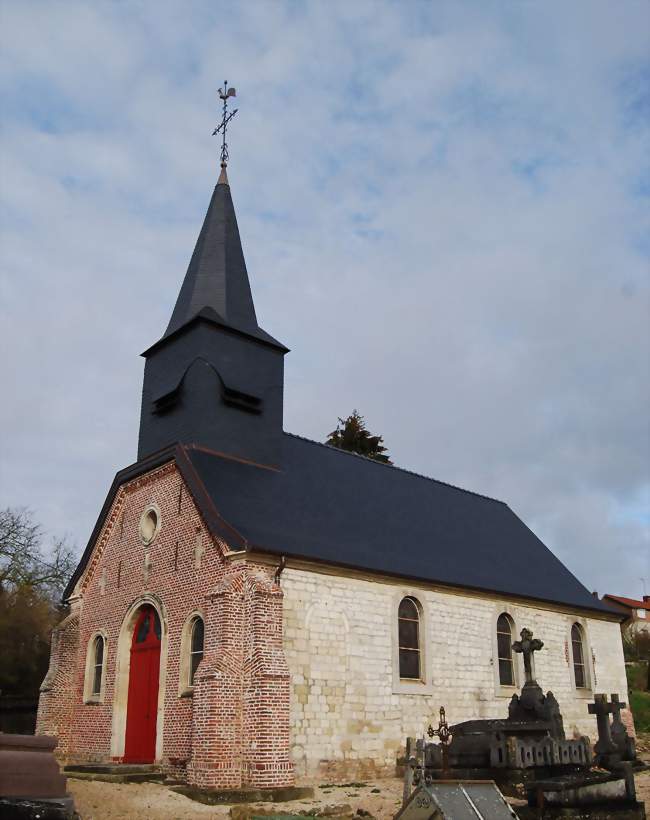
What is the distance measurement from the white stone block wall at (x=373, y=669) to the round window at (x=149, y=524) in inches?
149

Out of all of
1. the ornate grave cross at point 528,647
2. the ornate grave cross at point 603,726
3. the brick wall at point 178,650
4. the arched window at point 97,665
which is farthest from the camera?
the arched window at point 97,665

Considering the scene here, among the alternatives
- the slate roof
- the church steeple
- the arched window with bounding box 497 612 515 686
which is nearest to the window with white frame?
the church steeple

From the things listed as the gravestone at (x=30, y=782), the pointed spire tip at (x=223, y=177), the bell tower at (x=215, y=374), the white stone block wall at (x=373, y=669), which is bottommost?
the gravestone at (x=30, y=782)

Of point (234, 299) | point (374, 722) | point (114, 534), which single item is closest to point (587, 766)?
point (374, 722)

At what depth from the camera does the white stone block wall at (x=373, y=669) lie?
48.9ft

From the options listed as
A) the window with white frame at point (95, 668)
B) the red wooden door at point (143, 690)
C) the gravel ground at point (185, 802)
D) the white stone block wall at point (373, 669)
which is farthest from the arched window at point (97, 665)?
the white stone block wall at point (373, 669)

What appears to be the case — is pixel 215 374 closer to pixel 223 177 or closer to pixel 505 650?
pixel 223 177

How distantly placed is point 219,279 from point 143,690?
31.7 ft

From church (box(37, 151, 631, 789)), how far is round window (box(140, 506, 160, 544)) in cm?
4

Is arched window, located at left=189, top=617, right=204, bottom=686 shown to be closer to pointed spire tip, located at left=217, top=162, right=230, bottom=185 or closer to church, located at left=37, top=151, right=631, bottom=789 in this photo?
church, located at left=37, top=151, right=631, bottom=789

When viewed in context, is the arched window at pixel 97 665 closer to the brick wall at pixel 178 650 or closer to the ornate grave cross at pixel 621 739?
the brick wall at pixel 178 650

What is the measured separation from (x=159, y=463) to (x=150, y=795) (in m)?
6.98

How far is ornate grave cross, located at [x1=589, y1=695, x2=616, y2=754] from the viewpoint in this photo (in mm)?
12867

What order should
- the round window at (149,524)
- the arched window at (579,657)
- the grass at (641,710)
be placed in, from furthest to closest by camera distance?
the grass at (641,710) < the arched window at (579,657) < the round window at (149,524)
